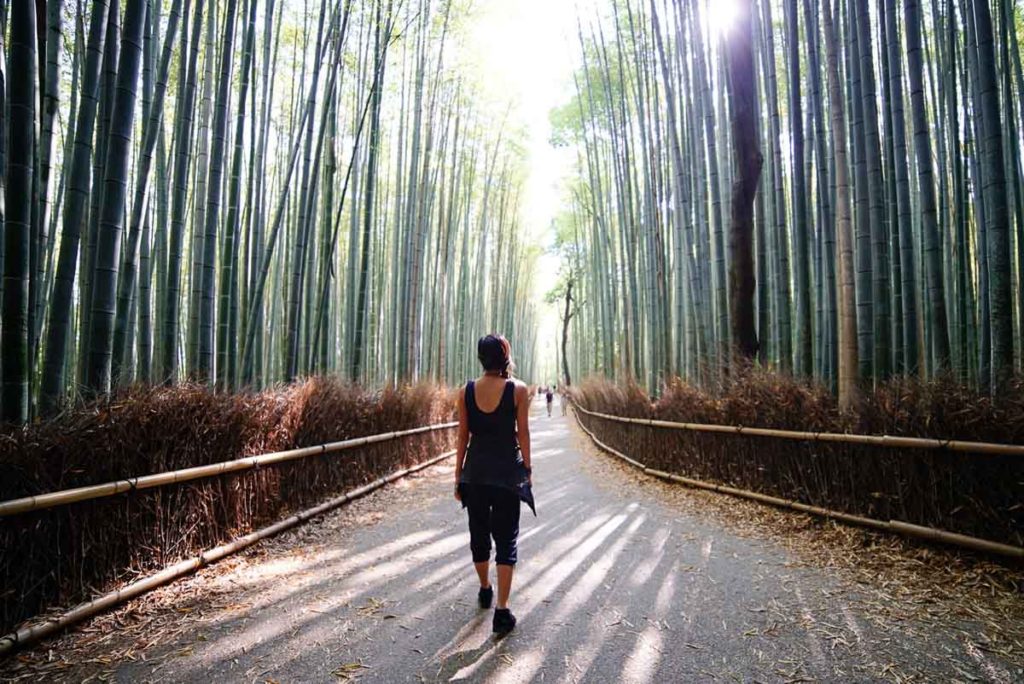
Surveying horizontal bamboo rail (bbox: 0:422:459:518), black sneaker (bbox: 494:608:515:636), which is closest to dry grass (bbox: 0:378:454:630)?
horizontal bamboo rail (bbox: 0:422:459:518)

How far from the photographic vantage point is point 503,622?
1.90 metres

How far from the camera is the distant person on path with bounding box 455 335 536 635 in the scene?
1.96 metres

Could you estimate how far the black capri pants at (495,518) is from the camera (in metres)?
1.97

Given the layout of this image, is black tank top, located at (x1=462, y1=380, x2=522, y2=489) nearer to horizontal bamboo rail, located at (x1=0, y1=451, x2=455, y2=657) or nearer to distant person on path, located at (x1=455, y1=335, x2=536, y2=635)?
distant person on path, located at (x1=455, y1=335, x2=536, y2=635)

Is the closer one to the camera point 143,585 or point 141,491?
point 143,585

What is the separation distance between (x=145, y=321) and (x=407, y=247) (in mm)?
4704

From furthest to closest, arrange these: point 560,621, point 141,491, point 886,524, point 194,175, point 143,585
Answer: point 194,175 < point 886,524 < point 141,491 < point 143,585 < point 560,621

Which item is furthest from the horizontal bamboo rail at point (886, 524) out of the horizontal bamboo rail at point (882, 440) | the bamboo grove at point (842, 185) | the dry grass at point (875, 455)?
the bamboo grove at point (842, 185)

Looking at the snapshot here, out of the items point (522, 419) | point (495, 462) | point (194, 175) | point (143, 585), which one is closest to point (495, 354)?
point (522, 419)

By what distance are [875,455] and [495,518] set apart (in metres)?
2.19

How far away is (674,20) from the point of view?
210 inches

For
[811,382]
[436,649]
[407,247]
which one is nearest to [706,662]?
[436,649]

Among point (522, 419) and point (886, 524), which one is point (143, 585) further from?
point (886, 524)

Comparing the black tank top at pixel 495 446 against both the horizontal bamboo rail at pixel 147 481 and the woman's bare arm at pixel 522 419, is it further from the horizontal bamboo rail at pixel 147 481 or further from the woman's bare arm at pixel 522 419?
the horizontal bamboo rail at pixel 147 481
